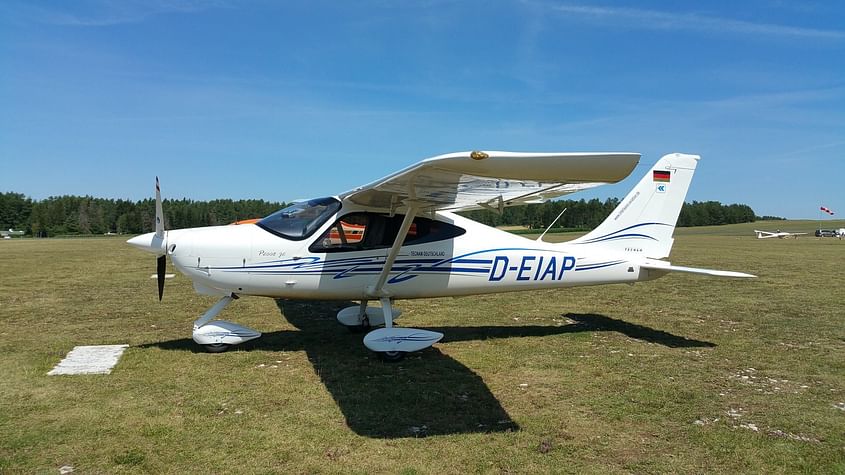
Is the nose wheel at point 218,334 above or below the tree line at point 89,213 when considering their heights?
below

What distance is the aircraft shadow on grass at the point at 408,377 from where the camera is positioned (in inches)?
176

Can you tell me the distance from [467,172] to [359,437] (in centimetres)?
229

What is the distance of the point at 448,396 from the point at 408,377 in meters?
0.72

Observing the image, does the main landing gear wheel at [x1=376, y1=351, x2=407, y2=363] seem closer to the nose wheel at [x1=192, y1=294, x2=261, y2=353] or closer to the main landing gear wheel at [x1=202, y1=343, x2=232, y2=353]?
the nose wheel at [x1=192, y1=294, x2=261, y2=353]

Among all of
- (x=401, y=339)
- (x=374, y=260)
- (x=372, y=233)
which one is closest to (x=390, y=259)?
(x=374, y=260)

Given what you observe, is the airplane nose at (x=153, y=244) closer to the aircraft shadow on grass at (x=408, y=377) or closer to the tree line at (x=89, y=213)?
the aircraft shadow on grass at (x=408, y=377)

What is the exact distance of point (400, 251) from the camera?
7.04 metres

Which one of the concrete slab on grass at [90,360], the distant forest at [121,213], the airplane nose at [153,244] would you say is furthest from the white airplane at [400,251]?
the distant forest at [121,213]

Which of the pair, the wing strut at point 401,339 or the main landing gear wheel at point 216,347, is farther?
the main landing gear wheel at point 216,347

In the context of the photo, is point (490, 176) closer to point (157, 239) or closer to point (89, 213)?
point (157, 239)

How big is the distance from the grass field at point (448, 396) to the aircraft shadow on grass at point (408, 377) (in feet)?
0.09

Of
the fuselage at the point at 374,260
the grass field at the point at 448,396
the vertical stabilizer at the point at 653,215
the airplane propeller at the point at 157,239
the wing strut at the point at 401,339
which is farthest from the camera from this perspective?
the vertical stabilizer at the point at 653,215

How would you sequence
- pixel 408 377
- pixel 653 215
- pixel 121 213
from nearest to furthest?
pixel 408 377 < pixel 653 215 < pixel 121 213

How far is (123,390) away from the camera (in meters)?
5.20
